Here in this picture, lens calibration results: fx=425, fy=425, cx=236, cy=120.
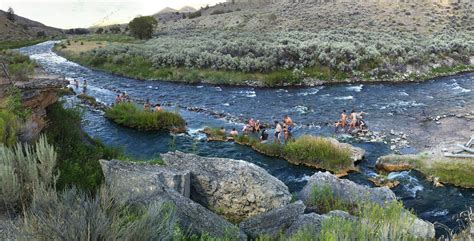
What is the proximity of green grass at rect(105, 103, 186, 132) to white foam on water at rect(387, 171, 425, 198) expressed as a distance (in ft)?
47.6

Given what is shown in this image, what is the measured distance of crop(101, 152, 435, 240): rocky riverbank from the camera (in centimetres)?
1134

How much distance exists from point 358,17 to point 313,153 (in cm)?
6485

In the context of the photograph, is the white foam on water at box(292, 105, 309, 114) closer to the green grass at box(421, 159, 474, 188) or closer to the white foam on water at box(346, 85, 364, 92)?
the white foam on water at box(346, 85, 364, 92)

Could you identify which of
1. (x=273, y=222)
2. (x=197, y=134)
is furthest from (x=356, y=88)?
(x=273, y=222)

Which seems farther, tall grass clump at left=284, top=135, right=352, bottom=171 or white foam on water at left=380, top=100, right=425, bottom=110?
white foam on water at left=380, top=100, right=425, bottom=110

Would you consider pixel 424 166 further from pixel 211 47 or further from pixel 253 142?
pixel 211 47

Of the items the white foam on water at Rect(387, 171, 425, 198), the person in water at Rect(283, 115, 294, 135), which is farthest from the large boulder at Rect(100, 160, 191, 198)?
the person in water at Rect(283, 115, 294, 135)

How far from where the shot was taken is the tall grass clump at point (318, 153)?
76.0 feet

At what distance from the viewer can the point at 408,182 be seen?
70.0 feet

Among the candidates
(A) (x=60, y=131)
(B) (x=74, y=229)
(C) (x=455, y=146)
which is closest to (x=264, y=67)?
(C) (x=455, y=146)

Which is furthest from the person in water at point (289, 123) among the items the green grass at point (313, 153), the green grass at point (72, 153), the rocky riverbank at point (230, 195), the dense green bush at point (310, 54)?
the dense green bush at point (310, 54)

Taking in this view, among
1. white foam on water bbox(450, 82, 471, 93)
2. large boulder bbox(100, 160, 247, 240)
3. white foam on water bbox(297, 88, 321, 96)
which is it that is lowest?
white foam on water bbox(297, 88, 321, 96)

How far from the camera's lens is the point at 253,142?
88.4ft

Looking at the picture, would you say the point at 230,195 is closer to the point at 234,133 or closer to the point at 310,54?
the point at 234,133
